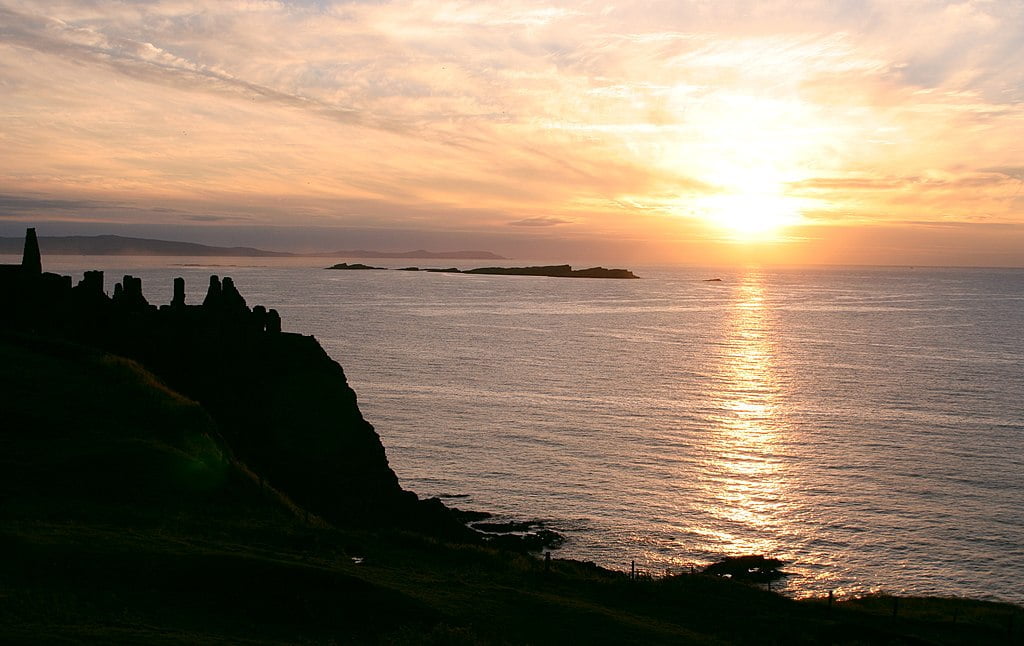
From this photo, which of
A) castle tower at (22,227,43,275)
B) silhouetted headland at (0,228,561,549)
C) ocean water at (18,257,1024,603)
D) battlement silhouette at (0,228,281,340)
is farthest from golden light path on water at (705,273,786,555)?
castle tower at (22,227,43,275)

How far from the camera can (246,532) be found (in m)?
26.4

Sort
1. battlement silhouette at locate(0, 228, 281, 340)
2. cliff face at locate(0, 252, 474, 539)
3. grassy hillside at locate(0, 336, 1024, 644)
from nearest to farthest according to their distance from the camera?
grassy hillside at locate(0, 336, 1024, 644) < cliff face at locate(0, 252, 474, 539) < battlement silhouette at locate(0, 228, 281, 340)

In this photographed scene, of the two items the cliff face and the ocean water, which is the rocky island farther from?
the ocean water

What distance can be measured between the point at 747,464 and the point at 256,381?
3835cm

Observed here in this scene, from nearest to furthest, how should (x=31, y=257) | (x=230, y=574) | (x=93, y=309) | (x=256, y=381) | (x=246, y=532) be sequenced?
(x=230, y=574) < (x=246, y=532) < (x=256, y=381) < (x=93, y=309) < (x=31, y=257)

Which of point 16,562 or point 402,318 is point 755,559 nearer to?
point 16,562

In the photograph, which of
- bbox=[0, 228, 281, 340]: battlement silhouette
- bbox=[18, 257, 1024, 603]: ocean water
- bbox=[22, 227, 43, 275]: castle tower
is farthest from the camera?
bbox=[22, 227, 43, 275]: castle tower

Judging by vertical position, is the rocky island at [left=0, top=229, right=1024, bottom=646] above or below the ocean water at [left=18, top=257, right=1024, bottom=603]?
above

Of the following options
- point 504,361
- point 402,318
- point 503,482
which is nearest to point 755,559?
point 503,482

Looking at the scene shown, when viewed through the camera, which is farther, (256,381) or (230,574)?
(256,381)

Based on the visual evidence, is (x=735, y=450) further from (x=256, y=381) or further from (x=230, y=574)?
(x=230, y=574)

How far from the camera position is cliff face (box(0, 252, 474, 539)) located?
42.0m

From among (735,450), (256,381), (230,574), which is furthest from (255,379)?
(735,450)

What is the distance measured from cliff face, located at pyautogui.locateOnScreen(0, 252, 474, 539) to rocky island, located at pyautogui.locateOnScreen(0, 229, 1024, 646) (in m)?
0.12
